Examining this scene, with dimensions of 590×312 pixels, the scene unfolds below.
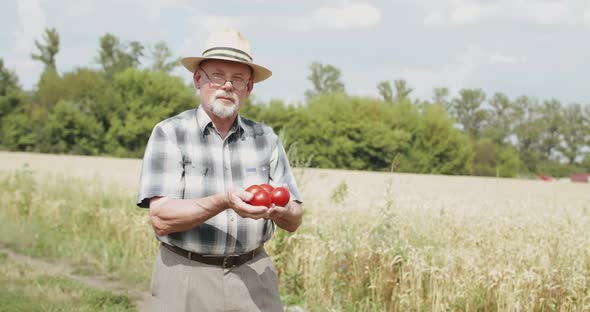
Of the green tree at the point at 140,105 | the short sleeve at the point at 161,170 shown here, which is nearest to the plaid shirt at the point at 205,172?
the short sleeve at the point at 161,170

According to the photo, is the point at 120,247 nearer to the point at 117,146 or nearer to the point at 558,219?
the point at 558,219

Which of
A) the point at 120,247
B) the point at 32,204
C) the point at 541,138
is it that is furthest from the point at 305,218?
the point at 541,138

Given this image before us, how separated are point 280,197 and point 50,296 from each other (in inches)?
187

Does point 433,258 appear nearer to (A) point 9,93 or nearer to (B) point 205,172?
(B) point 205,172

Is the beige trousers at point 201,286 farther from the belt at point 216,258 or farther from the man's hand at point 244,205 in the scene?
the man's hand at point 244,205

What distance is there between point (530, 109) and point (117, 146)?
3973 cm

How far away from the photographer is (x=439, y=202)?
330 inches

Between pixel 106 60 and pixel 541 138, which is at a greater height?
pixel 106 60

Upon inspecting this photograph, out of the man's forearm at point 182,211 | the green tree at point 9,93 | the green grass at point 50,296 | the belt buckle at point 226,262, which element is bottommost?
the green grass at point 50,296

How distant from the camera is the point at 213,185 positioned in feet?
9.18

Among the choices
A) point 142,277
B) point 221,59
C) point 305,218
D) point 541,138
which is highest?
point 541,138

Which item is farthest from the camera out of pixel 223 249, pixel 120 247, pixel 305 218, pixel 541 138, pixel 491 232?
pixel 541 138

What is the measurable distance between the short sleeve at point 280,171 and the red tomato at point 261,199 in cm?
→ 53

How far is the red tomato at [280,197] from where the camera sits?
249cm
